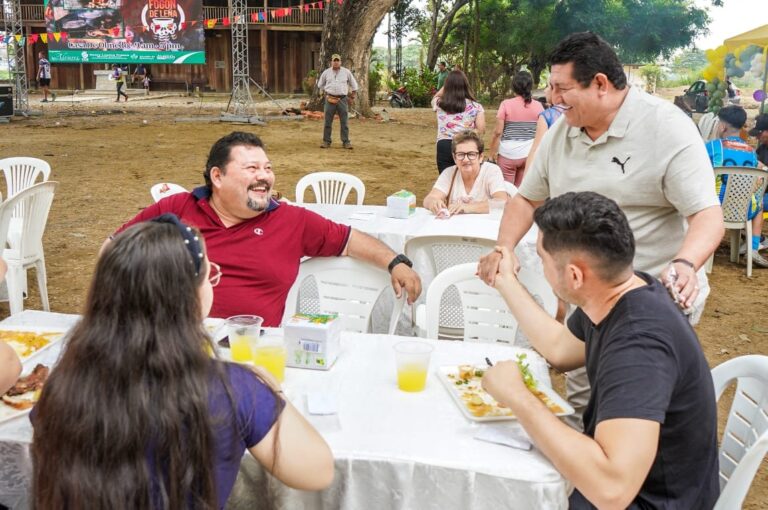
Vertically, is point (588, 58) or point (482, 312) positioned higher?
point (588, 58)

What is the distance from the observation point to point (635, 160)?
96.5 inches

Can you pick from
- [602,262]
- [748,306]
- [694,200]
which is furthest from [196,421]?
[748,306]

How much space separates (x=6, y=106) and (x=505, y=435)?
1843 cm

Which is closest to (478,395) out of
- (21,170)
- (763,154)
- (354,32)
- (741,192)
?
(741,192)

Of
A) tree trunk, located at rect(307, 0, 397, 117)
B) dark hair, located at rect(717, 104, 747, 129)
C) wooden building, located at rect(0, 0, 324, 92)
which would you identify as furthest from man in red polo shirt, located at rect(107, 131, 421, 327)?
wooden building, located at rect(0, 0, 324, 92)

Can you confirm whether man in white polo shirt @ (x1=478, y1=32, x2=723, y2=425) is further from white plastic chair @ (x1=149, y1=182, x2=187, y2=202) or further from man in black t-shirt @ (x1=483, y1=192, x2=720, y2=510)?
white plastic chair @ (x1=149, y1=182, x2=187, y2=202)

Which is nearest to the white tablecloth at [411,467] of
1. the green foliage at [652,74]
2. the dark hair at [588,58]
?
the dark hair at [588,58]

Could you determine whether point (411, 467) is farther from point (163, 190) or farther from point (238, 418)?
point (163, 190)

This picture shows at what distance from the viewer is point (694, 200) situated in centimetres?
237

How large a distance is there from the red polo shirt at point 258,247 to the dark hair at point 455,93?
3999 mm

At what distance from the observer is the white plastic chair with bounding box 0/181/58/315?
425 centimetres

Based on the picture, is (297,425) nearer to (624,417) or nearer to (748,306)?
(624,417)

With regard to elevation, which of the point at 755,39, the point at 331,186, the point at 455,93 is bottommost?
the point at 331,186

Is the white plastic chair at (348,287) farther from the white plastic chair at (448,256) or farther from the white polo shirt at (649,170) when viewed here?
the white polo shirt at (649,170)
